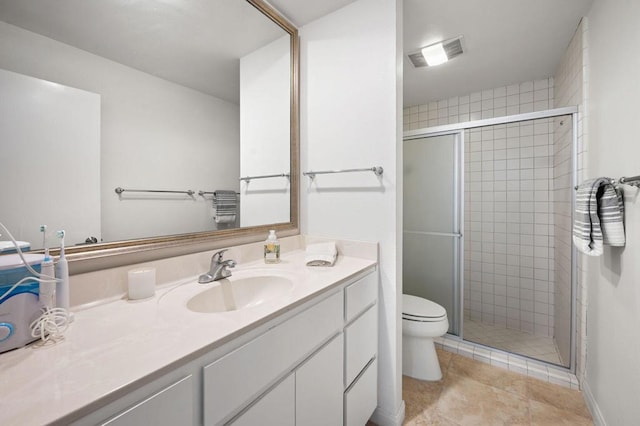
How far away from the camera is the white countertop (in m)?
0.43

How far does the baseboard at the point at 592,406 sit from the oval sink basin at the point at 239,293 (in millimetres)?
1724

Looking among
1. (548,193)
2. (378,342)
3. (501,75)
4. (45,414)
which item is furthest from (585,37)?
(45,414)

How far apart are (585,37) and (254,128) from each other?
6.72 ft

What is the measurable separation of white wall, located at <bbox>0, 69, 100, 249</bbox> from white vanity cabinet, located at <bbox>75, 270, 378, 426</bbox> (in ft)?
2.03

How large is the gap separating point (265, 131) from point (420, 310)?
1.58m

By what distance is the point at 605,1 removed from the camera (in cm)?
131

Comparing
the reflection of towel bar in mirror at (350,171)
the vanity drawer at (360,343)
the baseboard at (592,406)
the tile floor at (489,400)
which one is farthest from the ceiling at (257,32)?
the baseboard at (592,406)

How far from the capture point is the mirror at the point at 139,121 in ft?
2.47

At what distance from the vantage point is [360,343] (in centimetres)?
122

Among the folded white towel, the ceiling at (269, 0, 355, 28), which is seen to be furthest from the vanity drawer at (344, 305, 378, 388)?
the ceiling at (269, 0, 355, 28)

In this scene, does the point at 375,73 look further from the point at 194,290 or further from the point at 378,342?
the point at 378,342

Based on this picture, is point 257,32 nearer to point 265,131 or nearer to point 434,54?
point 265,131

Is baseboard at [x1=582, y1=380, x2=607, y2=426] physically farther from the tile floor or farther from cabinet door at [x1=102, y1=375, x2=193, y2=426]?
cabinet door at [x1=102, y1=375, x2=193, y2=426]

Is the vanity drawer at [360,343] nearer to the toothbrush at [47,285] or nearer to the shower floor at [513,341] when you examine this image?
the toothbrush at [47,285]
